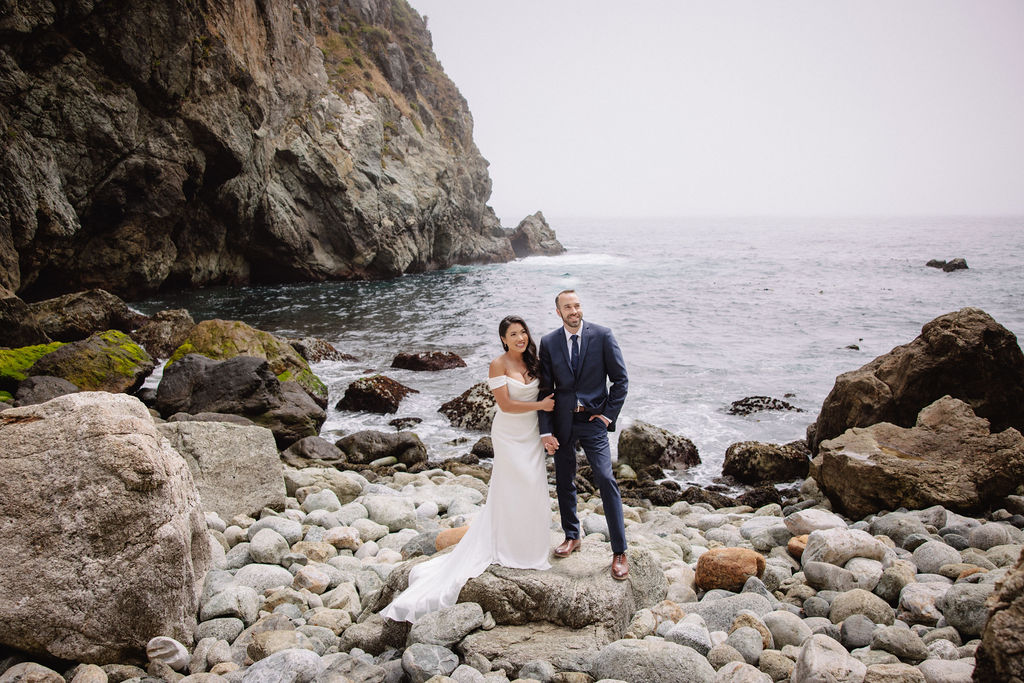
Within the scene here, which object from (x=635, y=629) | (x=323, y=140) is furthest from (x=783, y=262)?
(x=635, y=629)

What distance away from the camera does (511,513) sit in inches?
200

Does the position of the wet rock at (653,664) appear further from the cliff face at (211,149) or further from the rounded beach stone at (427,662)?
the cliff face at (211,149)

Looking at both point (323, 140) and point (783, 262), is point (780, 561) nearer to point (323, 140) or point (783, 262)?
point (323, 140)

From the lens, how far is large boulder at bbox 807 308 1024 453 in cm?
1138

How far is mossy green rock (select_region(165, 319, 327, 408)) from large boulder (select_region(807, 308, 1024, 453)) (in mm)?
→ 11756

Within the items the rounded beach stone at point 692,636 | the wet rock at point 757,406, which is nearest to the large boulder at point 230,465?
the rounded beach stone at point 692,636

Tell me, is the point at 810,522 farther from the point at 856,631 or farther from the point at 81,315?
the point at 81,315

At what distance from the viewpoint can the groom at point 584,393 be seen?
17.0ft

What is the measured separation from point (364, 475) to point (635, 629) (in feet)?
23.4

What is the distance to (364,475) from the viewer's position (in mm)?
11102

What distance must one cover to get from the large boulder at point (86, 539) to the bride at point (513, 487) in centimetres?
182

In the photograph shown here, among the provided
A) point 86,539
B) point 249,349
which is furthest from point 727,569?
point 249,349

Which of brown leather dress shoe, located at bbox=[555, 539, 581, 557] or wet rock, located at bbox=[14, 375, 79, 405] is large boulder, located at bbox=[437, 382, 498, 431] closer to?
wet rock, located at bbox=[14, 375, 79, 405]

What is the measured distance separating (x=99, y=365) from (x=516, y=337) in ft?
39.2
